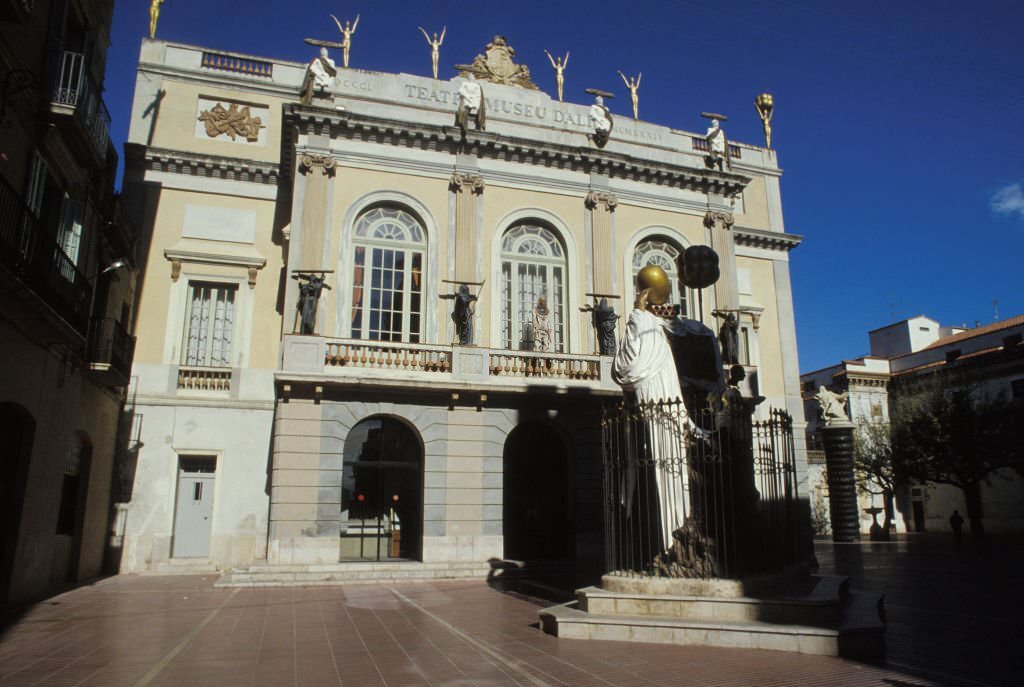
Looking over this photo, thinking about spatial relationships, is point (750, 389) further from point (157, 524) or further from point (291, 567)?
point (157, 524)

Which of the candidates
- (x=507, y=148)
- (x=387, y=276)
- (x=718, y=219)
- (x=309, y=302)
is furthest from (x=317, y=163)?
(x=718, y=219)

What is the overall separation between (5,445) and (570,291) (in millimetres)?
13824

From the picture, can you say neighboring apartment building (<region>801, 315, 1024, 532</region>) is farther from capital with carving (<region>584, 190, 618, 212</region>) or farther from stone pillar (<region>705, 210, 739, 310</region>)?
capital with carving (<region>584, 190, 618, 212</region>)

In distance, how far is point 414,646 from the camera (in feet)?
27.8

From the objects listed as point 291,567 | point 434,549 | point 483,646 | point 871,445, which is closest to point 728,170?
point 434,549

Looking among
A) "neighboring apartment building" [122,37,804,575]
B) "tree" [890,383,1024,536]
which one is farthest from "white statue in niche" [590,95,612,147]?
"tree" [890,383,1024,536]

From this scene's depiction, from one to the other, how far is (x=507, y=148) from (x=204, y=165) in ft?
28.7

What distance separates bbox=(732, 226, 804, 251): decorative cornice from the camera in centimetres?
2668

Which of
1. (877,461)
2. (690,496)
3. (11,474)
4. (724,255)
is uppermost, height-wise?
(724,255)

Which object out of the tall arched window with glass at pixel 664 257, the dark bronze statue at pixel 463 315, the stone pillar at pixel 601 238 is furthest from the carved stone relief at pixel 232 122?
the tall arched window with glass at pixel 664 257

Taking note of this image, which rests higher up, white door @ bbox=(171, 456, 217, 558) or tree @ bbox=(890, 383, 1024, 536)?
tree @ bbox=(890, 383, 1024, 536)

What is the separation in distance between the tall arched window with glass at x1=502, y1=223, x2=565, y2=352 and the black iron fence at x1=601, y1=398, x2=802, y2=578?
992 centimetres

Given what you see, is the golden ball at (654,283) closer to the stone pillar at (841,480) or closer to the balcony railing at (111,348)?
the balcony railing at (111,348)

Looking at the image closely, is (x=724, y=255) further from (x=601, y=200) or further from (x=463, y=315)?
(x=463, y=315)
